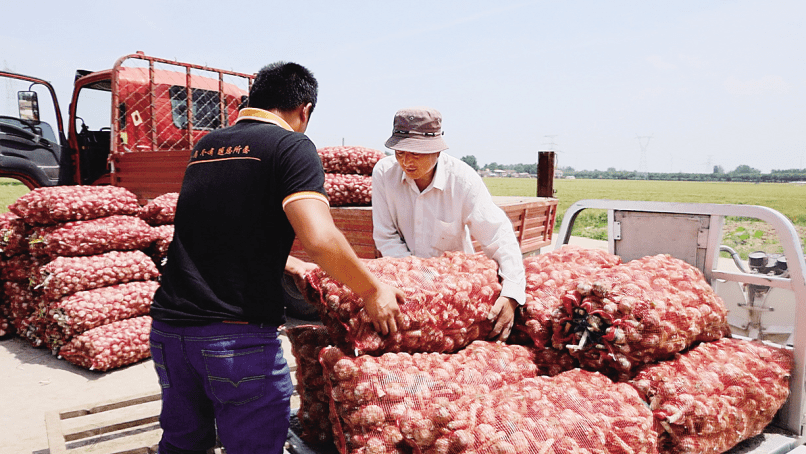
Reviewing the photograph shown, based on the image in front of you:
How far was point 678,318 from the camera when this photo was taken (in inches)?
86.7

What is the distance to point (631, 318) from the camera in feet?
6.93

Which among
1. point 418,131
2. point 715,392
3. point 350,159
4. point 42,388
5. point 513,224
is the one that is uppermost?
point 418,131

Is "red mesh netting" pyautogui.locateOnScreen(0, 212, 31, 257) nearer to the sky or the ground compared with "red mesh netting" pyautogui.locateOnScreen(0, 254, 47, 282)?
nearer to the sky

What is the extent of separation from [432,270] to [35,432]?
3493 millimetres

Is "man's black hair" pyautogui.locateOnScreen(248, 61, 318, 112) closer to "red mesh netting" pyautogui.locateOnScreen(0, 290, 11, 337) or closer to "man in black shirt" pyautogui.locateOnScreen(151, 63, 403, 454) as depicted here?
"man in black shirt" pyautogui.locateOnScreen(151, 63, 403, 454)

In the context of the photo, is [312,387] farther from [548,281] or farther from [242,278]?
[548,281]

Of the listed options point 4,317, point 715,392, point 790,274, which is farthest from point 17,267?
point 790,274

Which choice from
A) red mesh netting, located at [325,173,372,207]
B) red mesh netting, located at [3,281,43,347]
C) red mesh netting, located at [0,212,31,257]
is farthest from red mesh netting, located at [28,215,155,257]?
red mesh netting, located at [325,173,372,207]

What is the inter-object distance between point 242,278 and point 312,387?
680 millimetres

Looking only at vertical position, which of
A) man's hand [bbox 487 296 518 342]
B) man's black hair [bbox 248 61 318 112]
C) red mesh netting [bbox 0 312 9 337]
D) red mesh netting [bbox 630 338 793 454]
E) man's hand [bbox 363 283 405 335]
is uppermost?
man's black hair [bbox 248 61 318 112]

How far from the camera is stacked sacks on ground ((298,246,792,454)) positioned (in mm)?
1778

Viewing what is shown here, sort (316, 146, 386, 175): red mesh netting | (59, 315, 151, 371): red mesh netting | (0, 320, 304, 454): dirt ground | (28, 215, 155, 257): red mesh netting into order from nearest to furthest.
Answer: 1. (0, 320, 304, 454): dirt ground
2. (59, 315, 151, 371): red mesh netting
3. (28, 215, 155, 257): red mesh netting
4. (316, 146, 386, 175): red mesh netting

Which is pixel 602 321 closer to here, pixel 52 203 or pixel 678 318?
pixel 678 318

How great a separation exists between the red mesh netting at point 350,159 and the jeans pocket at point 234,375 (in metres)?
4.00
